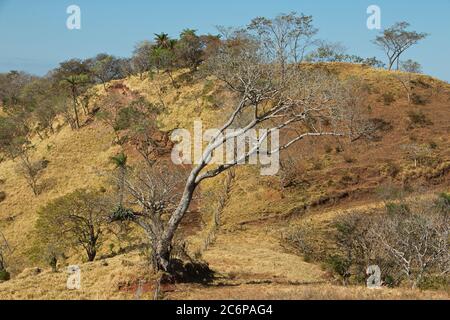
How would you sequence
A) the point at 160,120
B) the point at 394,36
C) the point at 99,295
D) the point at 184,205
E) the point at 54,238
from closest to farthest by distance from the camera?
the point at 99,295, the point at 184,205, the point at 54,238, the point at 160,120, the point at 394,36

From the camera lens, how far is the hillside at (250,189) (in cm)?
1362

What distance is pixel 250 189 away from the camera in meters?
33.6

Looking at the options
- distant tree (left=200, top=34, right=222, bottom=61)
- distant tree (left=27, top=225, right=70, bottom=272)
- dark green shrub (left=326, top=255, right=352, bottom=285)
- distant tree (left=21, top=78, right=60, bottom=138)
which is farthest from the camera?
distant tree (left=21, top=78, right=60, bottom=138)

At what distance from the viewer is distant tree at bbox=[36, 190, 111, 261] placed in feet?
84.5

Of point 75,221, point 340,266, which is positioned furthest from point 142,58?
point 340,266

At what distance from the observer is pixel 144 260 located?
1436 centimetres

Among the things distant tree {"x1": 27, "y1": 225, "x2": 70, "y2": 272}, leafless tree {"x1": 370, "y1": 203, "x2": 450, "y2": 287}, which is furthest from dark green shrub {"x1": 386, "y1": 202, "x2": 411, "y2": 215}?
distant tree {"x1": 27, "y1": 225, "x2": 70, "y2": 272}

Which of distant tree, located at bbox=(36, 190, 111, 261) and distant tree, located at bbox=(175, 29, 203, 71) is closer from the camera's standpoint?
distant tree, located at bbox=(36, 190, 111, 261)

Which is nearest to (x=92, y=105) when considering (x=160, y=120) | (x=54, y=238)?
(x=160, y=120)

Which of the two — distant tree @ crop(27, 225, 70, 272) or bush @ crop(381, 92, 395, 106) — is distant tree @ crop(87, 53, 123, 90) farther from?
distant tree @ crop(27, 225, 70, 272)

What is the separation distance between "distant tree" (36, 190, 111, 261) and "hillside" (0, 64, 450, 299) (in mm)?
1390

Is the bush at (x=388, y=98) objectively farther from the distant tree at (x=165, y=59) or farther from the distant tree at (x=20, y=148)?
the distant tree at (x=20, y=148)

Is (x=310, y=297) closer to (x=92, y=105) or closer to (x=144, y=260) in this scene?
(x=144, y=260)

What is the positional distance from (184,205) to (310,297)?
176 inches
